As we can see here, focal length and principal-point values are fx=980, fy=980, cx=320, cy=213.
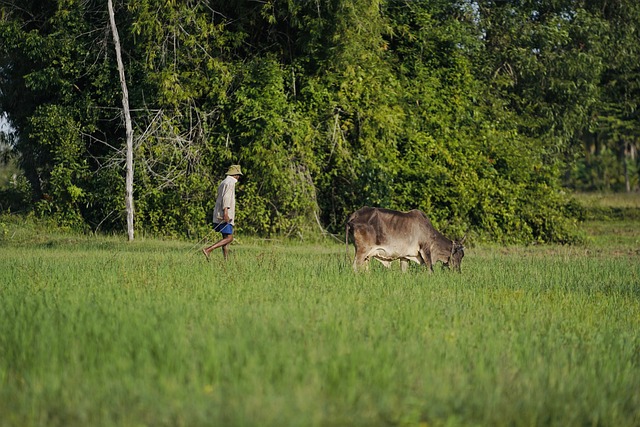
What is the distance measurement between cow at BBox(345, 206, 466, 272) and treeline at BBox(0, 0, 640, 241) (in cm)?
629

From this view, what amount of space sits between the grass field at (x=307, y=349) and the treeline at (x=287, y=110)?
7.81m

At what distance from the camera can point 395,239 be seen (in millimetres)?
13500

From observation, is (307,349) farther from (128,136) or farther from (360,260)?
(128,136)

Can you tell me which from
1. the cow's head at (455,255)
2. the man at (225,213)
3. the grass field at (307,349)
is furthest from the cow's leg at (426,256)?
the man at (225,213)

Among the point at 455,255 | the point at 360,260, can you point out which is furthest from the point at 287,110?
the point at 360,260

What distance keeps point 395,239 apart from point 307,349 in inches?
259

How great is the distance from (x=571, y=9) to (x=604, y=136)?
17.5 m

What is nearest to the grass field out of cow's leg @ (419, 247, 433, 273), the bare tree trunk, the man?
cow's leg @ (419, 247, 433, 273)

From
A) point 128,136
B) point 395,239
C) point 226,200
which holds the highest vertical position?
point 128,136

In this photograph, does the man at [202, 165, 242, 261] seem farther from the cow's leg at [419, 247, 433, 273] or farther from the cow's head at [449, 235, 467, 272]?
the cow's head at [449, 235, 467, 272]

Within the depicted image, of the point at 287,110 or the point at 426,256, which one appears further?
the point at 287,110

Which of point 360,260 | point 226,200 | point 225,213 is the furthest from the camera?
point 226,200

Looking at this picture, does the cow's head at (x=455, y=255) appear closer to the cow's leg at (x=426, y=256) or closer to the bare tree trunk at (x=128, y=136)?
the cow's leg at (x=426, y=256)

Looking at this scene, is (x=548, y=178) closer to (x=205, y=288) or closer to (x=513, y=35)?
(x=513, y=35)
